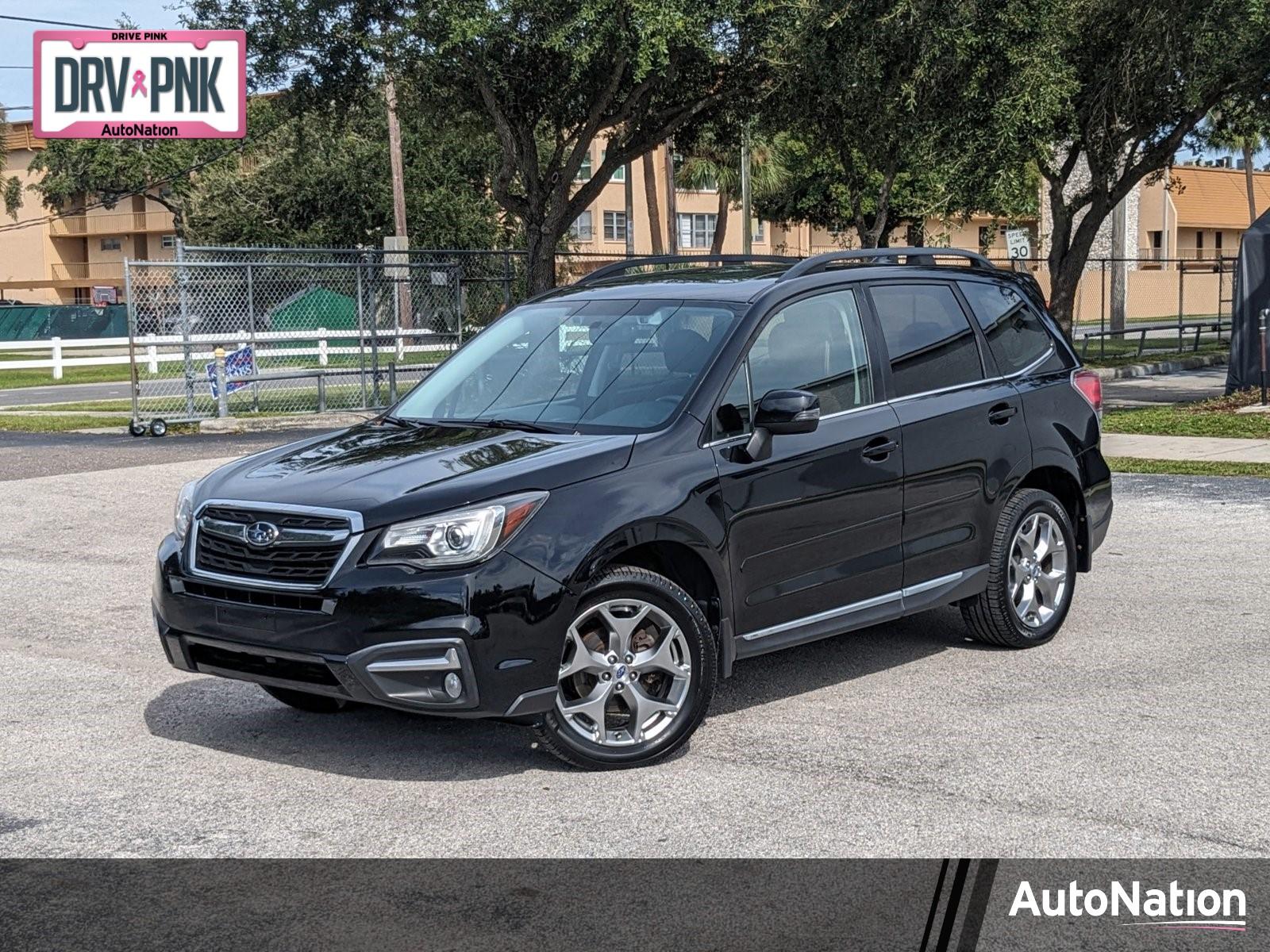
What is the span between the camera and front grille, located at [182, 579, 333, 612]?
555 cm

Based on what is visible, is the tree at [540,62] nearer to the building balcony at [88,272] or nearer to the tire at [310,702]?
the tire at [310,702]

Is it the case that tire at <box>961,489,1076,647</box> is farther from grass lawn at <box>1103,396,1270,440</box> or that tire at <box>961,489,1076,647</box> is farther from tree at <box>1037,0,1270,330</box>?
tree at <box>1037,0,1270,330</box>

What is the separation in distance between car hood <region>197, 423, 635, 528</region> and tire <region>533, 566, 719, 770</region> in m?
0.44

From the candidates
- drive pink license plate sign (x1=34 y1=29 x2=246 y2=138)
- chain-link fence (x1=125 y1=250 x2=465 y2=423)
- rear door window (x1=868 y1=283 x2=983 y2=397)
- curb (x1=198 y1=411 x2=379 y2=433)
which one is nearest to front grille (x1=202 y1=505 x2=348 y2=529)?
rear door window (x1=868 y1=283 x2=983 y2=397)

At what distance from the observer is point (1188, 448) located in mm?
16297

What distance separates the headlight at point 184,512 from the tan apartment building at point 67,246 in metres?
71.5

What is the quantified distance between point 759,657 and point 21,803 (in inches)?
136

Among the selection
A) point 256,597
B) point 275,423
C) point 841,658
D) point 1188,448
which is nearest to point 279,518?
point 256,597

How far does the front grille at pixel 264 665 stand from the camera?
5559mm

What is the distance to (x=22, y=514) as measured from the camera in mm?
13180

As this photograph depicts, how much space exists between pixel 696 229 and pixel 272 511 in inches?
2732

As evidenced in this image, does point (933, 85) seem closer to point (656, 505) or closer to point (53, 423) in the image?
point (53, 423)

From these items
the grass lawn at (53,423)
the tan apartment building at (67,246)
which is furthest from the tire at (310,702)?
the tan apartment building at (67,246)

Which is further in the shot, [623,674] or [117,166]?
[117,166]
